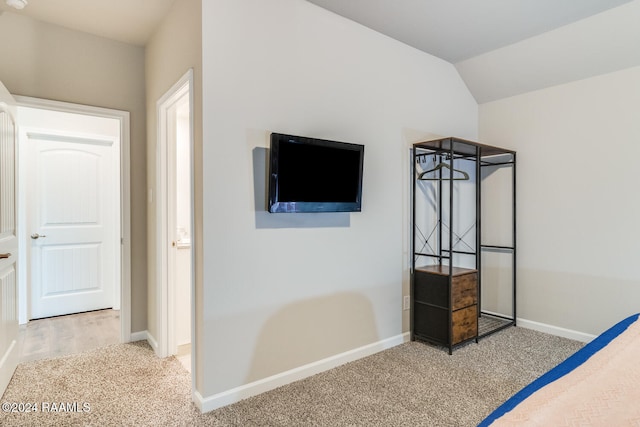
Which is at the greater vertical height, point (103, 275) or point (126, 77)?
point (126, 77)

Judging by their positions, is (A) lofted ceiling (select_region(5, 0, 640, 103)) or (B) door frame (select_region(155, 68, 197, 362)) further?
(B) door frame (select_region(155, 68, 197, 362))

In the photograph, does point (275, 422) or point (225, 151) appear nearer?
point (275, 422)

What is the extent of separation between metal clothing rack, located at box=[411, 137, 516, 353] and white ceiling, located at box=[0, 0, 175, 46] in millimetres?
2325

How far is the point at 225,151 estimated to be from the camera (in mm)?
2109

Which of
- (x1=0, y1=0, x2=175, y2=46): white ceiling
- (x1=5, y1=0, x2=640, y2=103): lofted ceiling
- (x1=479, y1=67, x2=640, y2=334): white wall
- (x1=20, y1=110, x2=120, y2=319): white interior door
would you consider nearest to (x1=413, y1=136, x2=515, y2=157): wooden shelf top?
(x1=479, y1=67, x2=640, y2=334): white wall

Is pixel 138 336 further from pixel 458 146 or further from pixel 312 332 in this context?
pixel 458 146

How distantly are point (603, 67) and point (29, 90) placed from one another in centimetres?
460

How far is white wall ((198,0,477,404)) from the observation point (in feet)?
6.86

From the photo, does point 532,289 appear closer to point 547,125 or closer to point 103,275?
point 547,125

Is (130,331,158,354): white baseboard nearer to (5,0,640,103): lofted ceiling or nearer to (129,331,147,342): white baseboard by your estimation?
(129,331,147,342): white baseboard

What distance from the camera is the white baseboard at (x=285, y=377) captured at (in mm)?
2061

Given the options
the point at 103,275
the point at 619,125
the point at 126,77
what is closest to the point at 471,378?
the point at 619,125

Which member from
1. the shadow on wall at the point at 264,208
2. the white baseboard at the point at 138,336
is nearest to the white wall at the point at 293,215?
the shadow on wall at the point at 264,208

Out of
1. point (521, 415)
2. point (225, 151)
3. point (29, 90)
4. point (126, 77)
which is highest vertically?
point (126, 77)
